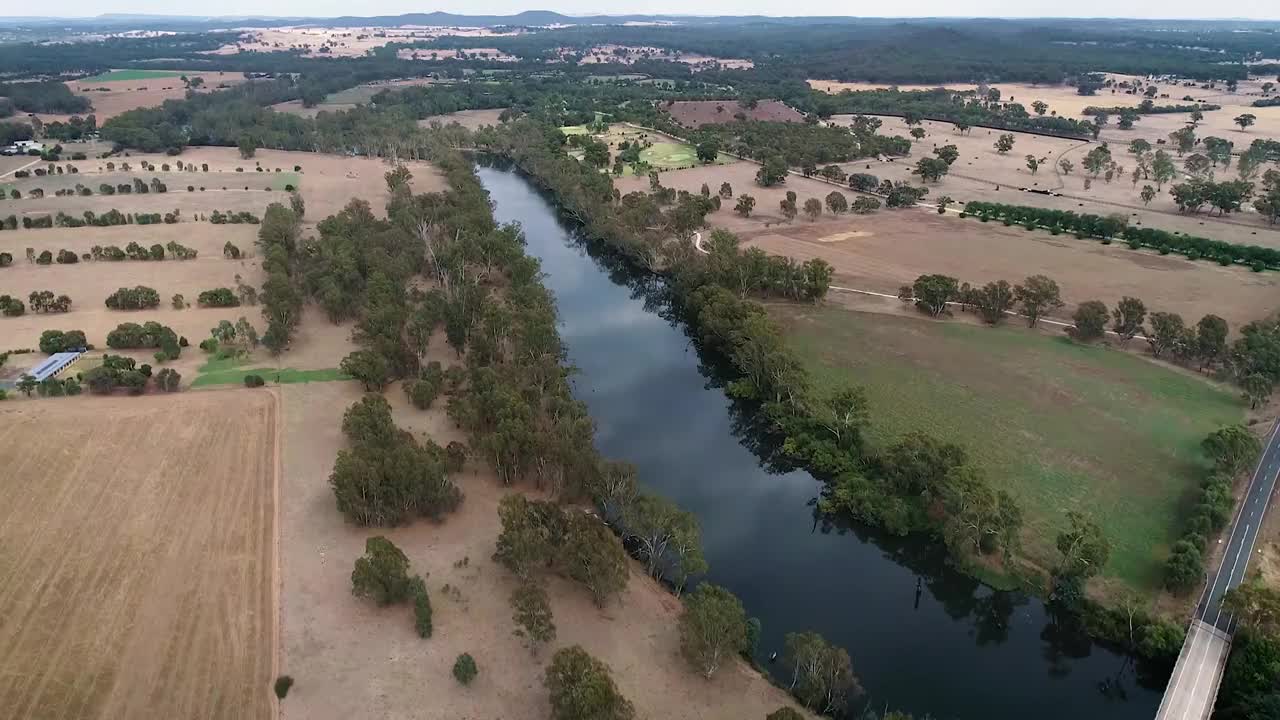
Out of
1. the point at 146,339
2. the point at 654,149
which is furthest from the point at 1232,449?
the point at 654,149

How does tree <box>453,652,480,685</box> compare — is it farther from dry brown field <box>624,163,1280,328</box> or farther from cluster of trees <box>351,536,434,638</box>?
dry brown field <box>624,163,1280,328</box>

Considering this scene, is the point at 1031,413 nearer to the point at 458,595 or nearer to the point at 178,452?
the point at 458,595

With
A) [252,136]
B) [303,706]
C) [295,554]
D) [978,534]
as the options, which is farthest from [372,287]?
[252,136]

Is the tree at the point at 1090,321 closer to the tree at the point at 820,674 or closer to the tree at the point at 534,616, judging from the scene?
the tree at the point at 820,674

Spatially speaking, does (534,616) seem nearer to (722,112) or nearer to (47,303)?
(47,303)

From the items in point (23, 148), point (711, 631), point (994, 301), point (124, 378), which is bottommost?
point (711, 631)

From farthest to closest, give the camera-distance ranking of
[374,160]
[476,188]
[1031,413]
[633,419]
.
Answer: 1. [374,160]
2. [476,188]
3. [633,419]
4. [1031,413]

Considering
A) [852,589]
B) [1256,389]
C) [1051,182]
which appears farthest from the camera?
[1051,182]
